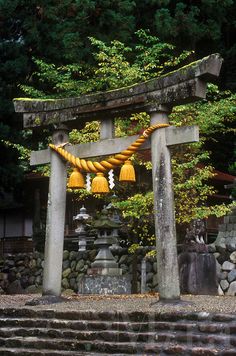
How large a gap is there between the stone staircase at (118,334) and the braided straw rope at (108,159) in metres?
2.60

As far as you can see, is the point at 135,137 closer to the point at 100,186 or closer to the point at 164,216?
the point at 100,186

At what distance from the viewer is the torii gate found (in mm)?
8867

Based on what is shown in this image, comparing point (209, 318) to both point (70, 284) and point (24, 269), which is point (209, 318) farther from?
point (24, 269)

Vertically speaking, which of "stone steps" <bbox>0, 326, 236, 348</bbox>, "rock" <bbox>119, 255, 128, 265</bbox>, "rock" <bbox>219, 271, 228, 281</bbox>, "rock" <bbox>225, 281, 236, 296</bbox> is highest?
"rock" <bbox>119, 255, 128, 265</bbox>

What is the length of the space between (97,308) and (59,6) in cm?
1390

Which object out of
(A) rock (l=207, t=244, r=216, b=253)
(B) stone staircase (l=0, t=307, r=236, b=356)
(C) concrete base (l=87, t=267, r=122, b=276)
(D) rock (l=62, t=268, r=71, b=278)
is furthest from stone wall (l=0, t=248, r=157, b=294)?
(B) stone staircase (l=0, t=307, r=236, b=356)

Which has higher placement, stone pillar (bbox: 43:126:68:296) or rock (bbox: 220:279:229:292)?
stone pillar (bbox: 43:126:68:296)

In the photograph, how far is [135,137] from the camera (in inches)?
381

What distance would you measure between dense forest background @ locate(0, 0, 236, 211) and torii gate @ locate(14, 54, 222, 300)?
784cm

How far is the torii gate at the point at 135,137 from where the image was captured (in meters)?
8.87

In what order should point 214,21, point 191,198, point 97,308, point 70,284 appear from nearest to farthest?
point 97,308, point 191,198, point 70,284, point 214,21

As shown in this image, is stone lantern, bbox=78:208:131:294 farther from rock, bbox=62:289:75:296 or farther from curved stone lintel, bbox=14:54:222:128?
curved stone lintel, bbox=14:54:222:128

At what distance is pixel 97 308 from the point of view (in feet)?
28.4

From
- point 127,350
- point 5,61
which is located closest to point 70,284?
point 5,61
